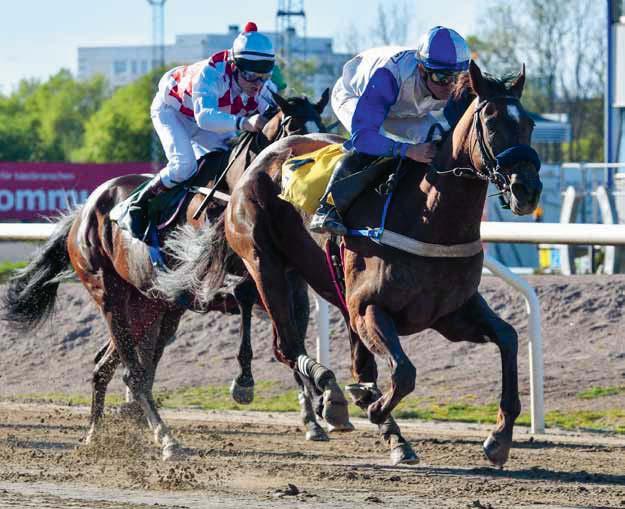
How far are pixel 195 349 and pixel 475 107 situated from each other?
5.11m

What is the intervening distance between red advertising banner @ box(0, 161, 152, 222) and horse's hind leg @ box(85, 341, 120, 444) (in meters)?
17.7

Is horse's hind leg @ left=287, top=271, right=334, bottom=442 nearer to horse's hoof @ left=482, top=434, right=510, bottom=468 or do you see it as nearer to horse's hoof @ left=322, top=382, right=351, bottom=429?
horse's hoof @ left=322, top=382, right=351, bottom=429

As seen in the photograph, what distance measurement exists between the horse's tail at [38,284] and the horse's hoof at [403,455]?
3.09m

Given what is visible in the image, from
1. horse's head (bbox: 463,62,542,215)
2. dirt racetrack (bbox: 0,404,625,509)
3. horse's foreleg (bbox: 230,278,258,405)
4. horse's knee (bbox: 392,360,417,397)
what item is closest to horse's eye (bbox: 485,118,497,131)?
horse's head (bbox: 463,62,542,215)

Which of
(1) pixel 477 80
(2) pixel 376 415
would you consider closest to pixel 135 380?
(2) pixel 376 415

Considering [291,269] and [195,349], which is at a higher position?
[291,269]

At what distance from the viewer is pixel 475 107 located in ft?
16.8

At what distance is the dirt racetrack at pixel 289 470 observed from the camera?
17.6 ft

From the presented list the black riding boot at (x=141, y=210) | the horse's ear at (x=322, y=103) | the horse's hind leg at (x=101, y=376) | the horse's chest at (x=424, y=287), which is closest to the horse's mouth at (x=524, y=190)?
the horse's chest at (x=424, y=287)

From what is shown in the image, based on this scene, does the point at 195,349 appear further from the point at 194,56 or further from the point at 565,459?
the point at 194,56

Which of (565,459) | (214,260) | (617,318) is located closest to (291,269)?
(214,260)

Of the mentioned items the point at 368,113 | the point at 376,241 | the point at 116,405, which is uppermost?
the point at 368,113

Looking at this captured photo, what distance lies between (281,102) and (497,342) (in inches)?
73.8

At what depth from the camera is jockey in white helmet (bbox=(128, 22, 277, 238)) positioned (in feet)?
22.7
